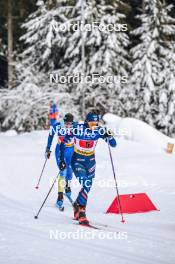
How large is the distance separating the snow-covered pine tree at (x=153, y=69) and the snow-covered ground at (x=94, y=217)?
935cm

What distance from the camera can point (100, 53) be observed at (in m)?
27.4

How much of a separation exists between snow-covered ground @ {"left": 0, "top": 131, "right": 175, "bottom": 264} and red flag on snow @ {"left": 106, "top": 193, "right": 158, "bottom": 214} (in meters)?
0.23

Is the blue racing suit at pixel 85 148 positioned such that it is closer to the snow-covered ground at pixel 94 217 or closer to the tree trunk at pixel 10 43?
the snow-covered ground at pixel 94 217

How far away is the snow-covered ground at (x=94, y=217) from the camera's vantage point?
646cm

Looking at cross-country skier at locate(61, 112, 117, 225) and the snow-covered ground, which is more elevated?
cross-country skier at locate(61, 112, 117, 225)

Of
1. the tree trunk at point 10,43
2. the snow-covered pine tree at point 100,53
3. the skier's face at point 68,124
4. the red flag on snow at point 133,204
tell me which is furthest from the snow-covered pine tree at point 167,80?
the skier's face at point 68,124

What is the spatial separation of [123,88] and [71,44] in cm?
389

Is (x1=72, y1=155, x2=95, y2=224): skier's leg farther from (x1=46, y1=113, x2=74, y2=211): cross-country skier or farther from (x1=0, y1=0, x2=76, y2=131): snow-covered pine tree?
(x1=0, y1=0, x2=76, y2=131): snow-covered pine tree

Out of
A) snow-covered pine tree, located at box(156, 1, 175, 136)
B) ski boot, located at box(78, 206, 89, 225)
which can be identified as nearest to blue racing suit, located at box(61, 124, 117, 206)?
ski boot, located at box(78, 206, 89, 225)

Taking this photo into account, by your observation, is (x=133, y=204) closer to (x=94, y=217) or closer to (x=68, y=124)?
(x=94, y=217)

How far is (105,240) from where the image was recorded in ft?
23.8

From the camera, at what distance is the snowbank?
60.2ft

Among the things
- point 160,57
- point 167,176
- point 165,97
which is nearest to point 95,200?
point 167,176

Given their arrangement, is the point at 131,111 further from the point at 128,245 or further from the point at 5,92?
the point at 128,245
